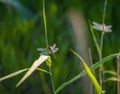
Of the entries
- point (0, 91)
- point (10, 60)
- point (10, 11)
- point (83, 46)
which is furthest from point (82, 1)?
point (83, 46)

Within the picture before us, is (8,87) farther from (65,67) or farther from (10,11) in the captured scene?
(10,11)

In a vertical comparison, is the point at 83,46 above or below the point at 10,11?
above

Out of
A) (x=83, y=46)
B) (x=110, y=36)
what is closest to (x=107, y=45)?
(x=110, y=36)

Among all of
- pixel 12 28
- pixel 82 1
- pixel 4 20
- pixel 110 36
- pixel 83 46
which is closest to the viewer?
pixel 83 46

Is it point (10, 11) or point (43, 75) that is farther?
point (10, 11)

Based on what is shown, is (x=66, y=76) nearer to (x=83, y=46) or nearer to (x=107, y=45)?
(x=107, y=45)

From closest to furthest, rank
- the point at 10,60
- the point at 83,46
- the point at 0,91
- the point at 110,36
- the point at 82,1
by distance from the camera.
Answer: the point at 83,46 → the point at 0,91 → the point at 10,60 → the point at 110,36 → the point at 82,1
